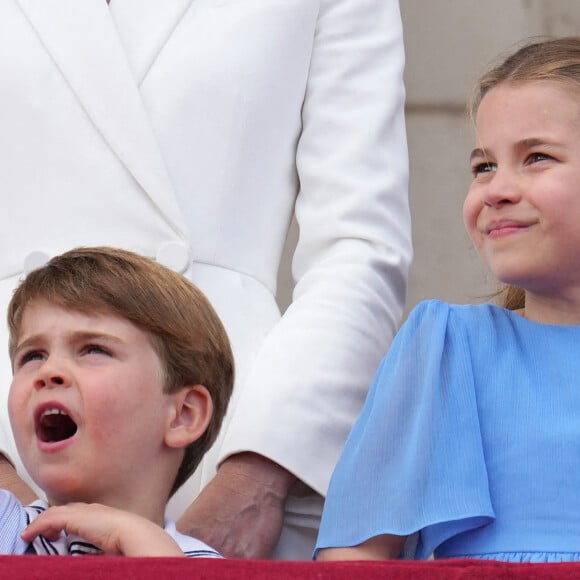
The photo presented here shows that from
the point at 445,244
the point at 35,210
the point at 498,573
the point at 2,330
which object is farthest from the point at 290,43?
the point at 445,244

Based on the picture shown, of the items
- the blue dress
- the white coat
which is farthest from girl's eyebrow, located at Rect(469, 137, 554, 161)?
the white coat

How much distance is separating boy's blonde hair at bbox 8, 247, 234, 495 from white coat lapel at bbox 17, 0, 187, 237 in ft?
0.77

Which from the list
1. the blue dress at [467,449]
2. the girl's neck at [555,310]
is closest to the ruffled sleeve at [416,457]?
the blue dress at [467,449]

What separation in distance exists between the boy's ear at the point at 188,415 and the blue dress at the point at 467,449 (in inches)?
7.7

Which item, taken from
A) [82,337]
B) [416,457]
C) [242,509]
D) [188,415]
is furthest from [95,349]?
[416,457]

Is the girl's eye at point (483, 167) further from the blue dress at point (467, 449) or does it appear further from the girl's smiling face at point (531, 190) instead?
the blue dress at point (467, 449)

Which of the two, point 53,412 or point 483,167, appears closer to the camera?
point 53,412

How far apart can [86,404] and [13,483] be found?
212 mm

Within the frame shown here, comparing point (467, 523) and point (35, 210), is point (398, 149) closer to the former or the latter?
point (35, 210)

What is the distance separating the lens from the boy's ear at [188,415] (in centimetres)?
198

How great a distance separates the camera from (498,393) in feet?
6.31

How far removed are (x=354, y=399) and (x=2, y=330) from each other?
18.8 inches

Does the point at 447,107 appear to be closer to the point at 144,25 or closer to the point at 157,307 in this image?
the point at 144,25

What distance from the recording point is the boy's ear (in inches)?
77.9
